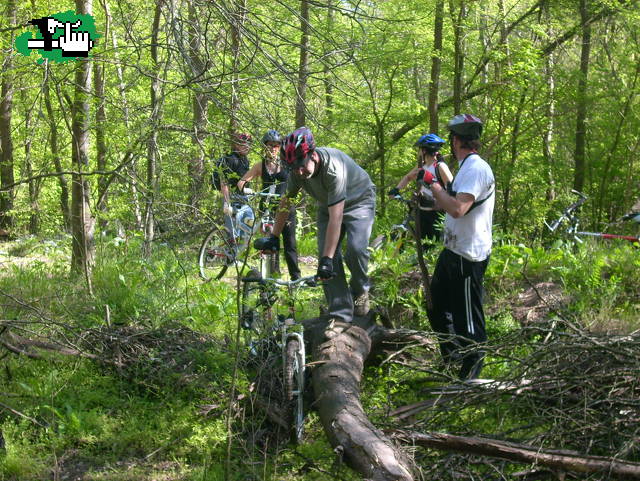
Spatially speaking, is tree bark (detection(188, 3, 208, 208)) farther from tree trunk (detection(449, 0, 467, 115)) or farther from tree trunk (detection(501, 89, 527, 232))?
tree trunk (detection(501, 89, 527, 232))

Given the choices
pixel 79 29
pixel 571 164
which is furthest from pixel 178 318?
pixel 571 164

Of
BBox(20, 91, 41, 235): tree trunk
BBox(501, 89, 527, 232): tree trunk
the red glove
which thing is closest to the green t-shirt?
the red glove

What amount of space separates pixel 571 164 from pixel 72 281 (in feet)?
43.6

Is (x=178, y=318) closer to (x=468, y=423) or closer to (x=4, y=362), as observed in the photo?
(x=4, y=362)

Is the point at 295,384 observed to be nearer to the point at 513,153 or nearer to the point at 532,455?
the point at 532,455

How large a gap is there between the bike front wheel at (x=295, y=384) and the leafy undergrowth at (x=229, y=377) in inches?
6.1

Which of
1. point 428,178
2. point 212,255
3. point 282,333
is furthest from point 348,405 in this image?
point 212,255

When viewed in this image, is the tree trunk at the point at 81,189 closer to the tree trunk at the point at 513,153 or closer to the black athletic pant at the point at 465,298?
the black athletic pant at the point at 465,298

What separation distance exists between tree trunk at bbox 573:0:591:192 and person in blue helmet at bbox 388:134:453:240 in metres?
6.59

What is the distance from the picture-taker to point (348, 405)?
181 inches

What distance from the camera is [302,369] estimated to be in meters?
4.96

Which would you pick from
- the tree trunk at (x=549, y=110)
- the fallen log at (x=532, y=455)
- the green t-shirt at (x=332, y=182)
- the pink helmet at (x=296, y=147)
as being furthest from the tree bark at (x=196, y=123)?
the tree trunk at (x=549, y=110)

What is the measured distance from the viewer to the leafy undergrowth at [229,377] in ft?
14.3

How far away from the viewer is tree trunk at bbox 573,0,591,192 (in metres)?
14.0
